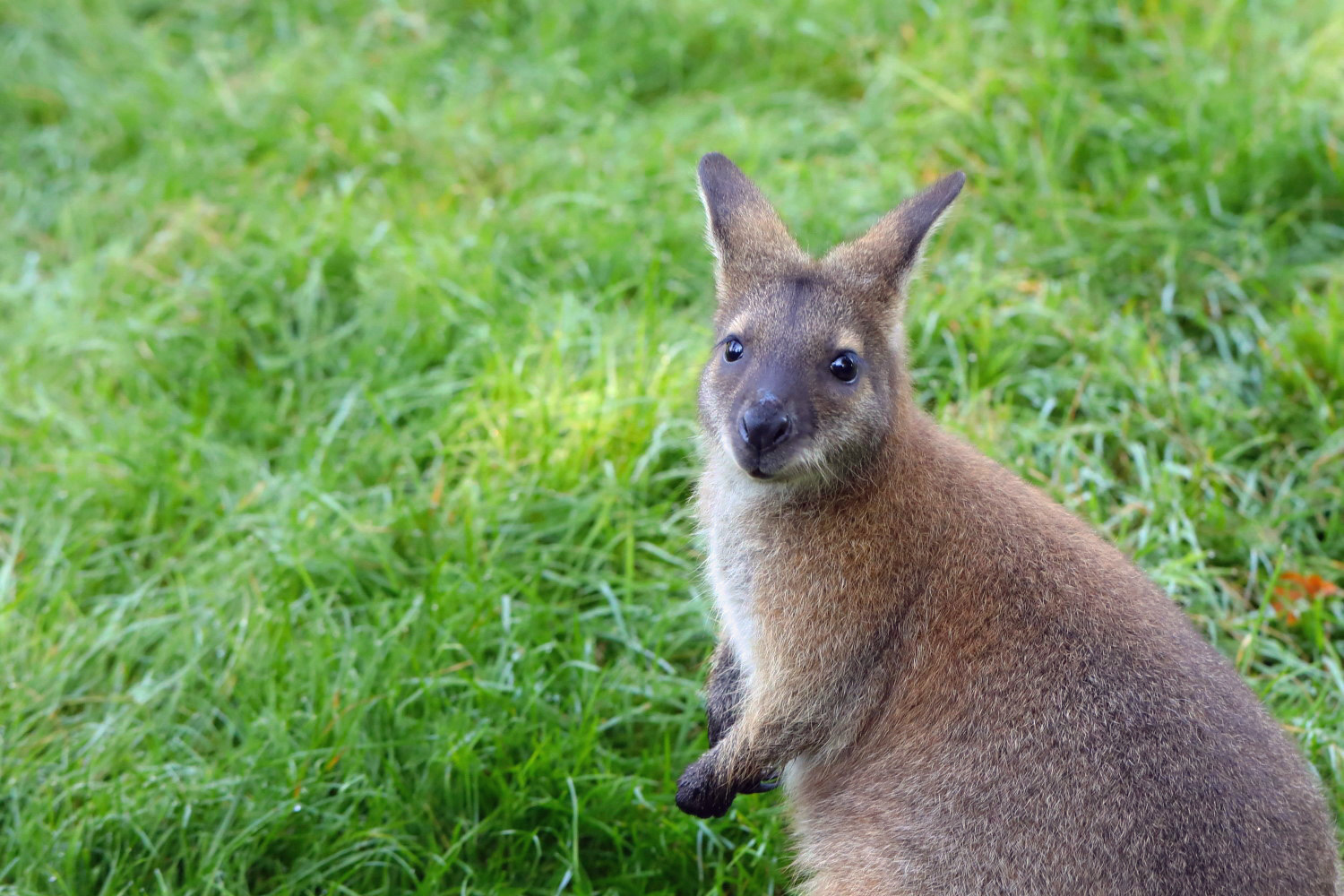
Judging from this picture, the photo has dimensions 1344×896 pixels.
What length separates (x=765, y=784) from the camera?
3836mm

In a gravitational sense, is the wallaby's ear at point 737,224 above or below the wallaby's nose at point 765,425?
above

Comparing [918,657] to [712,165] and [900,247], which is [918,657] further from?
[712,165]

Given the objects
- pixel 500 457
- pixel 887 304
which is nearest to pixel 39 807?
pixel 500 457

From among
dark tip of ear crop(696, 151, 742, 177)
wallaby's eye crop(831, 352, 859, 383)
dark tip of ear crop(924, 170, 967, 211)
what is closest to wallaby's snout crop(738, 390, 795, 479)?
wallaby's eye crop(831, 352, 859, 383)

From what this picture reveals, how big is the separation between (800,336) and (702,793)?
1293 mm

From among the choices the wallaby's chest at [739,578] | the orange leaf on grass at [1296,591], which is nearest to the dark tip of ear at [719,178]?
the wallaby's chest at [739,578]

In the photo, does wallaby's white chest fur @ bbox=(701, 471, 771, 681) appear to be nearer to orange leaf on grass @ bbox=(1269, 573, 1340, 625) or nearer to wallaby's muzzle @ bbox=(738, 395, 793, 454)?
wallaby's muzzle @ bbox=(738, 395, 793, 454)

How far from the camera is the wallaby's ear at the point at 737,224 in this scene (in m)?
3.95

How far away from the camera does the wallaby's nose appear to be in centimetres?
341

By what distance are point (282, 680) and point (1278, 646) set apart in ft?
10.9

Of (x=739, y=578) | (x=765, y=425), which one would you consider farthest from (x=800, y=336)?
(x=739, y=578)

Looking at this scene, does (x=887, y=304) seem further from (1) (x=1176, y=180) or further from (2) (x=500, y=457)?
(1) (x=1176, y=180)

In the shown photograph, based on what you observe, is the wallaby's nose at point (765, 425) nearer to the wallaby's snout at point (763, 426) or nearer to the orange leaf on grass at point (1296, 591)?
the wallaby's snout at point (763, 426)

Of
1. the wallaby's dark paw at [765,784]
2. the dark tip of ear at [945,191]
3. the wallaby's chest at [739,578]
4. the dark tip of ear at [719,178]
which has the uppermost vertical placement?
the dark tip of ear at [945,191]
